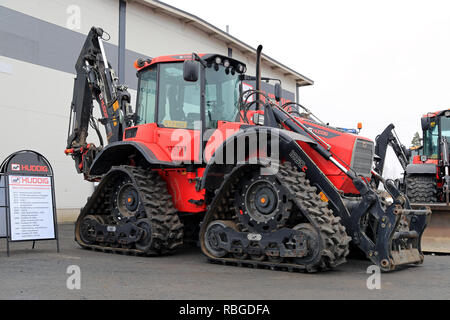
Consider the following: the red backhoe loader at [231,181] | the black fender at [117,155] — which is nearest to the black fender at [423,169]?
the red backhoe loader at [231,181]

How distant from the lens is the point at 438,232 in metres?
8.70

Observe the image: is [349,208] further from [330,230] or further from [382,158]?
[382,158]

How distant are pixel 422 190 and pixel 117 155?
7.24m

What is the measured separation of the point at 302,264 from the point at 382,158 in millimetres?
5018

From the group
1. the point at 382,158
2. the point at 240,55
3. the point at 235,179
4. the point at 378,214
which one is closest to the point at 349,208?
the point at 378,214

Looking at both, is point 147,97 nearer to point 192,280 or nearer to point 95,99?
point 95,99

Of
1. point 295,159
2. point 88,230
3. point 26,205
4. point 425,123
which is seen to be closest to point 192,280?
point 295,159

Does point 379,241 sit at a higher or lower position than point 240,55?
lower

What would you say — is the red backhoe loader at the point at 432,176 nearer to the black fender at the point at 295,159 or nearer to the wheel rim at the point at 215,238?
the black fender at the point at 295,159

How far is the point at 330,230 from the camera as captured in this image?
19.2ft

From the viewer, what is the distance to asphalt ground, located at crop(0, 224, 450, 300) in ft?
15.8

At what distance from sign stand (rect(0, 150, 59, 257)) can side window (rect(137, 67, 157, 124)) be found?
2.02 m

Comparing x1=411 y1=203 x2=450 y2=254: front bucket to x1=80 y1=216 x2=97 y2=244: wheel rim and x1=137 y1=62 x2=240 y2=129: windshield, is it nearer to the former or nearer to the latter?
x1=137 y1=62 x2=240 y2=129: windshield

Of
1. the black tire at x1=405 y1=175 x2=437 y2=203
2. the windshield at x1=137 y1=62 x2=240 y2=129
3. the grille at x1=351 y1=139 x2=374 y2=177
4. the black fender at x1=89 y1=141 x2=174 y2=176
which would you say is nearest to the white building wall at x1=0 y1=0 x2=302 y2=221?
the black fender at x1=89 y1=141 x2=174 y2=176
